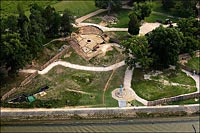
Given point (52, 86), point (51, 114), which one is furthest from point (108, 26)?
point (51, 114)

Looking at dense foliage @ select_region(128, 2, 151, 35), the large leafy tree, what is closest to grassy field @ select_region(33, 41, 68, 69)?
dense foliage @ select_region(128, 2, 151, 35)

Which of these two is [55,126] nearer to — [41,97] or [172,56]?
[41,97]

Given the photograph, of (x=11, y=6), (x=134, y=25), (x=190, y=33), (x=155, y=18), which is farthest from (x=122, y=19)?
(x=11, y=6)

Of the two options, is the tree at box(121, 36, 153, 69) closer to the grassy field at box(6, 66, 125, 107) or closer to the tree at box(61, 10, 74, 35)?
the grassy field at box(6, 66, 125, 107)

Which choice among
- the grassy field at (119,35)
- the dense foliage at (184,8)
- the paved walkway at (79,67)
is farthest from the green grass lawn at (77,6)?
the paved walkway at (79,67)

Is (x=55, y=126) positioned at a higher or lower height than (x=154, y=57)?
lower

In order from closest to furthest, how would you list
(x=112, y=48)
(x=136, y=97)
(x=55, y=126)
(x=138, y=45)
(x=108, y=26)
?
(x=55, y=126) → (x=136, y=97) → (x=138, y=45) → (x=112, y=48) → (x=108, y=26)
